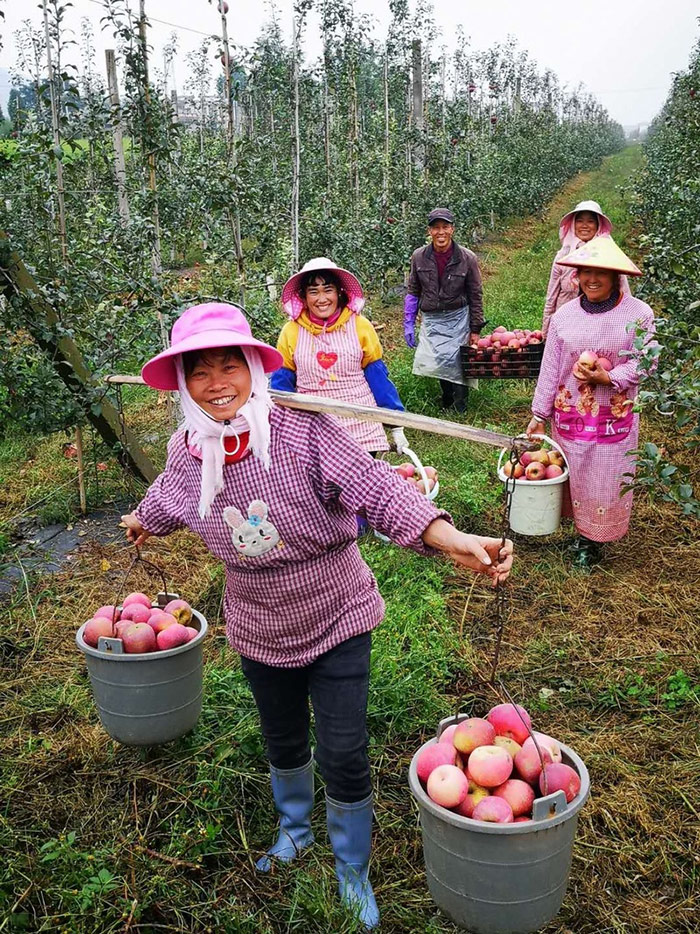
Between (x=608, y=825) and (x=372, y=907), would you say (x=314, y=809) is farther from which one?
(x=608, y=825)

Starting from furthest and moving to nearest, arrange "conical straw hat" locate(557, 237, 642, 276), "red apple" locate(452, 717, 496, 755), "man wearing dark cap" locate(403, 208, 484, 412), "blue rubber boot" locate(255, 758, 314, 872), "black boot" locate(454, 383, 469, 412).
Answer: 1. "black boot" locate(454, 383, 469, 412)
2. "man wearing dark cap" locate(403, 208, 484, 412)
3. "conical straw hat" locate(557, 237, 642, 276)
4. "blue rubber boot" locate(255, 758, 314, 872)
5. "red apple" locate(452, 717, 496, 755)

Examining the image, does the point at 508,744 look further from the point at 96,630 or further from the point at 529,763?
the point at 96,630

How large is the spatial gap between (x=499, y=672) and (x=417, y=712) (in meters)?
0.55

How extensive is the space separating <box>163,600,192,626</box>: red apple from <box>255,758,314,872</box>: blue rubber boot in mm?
605

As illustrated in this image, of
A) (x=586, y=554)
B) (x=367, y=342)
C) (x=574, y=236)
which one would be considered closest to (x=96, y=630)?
(x=367, y=342)

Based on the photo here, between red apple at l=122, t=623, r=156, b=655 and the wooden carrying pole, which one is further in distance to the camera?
red apple at l=122, t=623, r=156, b=655

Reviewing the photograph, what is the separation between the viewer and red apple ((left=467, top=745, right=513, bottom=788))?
6.09 ft

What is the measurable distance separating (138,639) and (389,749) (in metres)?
1.01

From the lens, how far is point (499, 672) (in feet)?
11.6

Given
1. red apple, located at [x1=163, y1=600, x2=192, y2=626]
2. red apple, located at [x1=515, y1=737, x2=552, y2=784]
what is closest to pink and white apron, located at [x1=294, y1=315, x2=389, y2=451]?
red apple, located at [x1=163, y1=600, x2=192, y2=626]

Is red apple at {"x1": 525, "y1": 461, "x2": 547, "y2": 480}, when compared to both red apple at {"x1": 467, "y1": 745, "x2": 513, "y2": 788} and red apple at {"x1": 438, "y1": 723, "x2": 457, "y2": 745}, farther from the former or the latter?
red apple at {"x1": 467, "y1": 745, "x2": 513, "y2": 788}

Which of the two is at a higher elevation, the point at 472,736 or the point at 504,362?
the point at 504,362

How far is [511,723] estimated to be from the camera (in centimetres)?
202

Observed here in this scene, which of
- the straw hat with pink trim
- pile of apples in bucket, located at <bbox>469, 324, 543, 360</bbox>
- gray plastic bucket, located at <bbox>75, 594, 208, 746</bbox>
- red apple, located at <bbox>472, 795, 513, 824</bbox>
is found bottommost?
gray plastic bucket, located at <bbox>75, 594, 208, 746</bbox>
